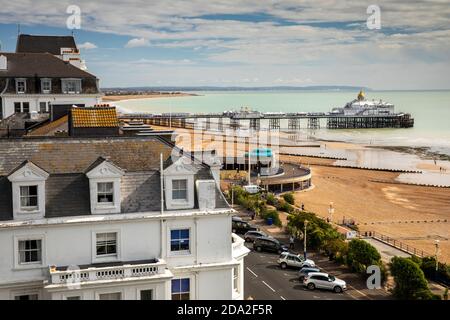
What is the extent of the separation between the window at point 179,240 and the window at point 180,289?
100cm

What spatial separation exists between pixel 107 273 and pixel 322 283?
15034mm

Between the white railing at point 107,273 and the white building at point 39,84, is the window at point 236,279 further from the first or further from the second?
the white building at point 39,84

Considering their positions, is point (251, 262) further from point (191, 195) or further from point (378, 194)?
point (378, 194)

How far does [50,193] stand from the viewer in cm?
1720

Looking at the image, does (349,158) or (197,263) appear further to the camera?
(349,158)

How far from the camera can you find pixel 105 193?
1748 cm

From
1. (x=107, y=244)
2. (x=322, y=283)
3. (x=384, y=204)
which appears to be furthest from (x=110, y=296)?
(x=384, y=204)

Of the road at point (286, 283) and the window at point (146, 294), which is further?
the road at point (286, 283)

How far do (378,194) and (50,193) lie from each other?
174ft

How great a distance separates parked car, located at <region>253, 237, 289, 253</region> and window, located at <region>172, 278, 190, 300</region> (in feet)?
60.4

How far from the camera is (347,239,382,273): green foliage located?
31703 millimetres

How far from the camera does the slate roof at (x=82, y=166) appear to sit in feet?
56.3

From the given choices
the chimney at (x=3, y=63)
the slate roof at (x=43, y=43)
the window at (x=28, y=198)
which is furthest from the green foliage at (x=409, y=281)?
the slate roof at (x=43, y=43)
